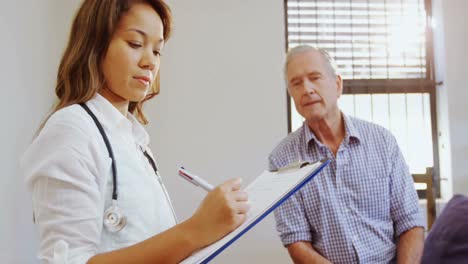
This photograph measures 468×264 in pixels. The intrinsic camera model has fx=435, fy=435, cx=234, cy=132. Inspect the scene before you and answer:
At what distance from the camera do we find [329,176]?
169 centimetres

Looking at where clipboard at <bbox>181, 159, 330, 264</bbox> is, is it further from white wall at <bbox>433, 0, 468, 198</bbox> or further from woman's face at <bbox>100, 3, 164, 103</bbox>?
white wall at <bbox>433, 0, 468, 198</bbox>

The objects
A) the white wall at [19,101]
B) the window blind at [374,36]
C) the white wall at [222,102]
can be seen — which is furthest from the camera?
the window blind at [374,36]

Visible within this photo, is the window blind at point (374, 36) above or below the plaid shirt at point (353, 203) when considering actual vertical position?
above

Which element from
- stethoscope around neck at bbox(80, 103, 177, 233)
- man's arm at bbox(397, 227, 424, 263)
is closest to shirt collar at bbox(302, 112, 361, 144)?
man's arm at bbox(397, 227, 424, 263)

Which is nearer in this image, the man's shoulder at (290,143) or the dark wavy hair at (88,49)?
the dark wavy hair at (88,49)

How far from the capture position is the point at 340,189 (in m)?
1.67

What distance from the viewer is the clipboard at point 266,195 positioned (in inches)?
24.4

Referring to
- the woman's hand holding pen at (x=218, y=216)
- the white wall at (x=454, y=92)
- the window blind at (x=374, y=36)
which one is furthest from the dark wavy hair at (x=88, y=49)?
the white wall at (x=454, y=92)

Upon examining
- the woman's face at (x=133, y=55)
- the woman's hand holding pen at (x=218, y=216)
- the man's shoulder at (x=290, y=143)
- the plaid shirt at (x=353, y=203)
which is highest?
the woman's face at (x=133, y=55)

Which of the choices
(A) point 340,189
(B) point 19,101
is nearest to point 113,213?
(A) point 340,189

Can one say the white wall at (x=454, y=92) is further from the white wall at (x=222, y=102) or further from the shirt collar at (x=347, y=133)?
the shirt collar at (x=347, y=133)

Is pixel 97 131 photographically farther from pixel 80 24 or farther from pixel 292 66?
pixel 292 66

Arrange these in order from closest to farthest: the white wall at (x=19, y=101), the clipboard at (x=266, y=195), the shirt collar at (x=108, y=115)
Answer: the clipboard at (x=266, y=195)
the shirt collar at (x=108, y=115)
the white wall at (x=19, y=101)

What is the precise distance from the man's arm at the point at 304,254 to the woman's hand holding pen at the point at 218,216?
1.01 m
